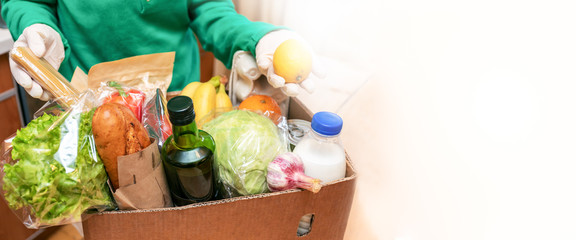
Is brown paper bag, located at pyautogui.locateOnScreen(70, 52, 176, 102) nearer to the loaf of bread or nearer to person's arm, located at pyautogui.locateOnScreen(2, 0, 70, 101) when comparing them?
person's arm, located at pyautogui.locateOnScreen(2, 0, 70, 101)

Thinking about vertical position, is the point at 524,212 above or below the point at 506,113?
below

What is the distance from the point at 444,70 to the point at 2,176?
0.76 m

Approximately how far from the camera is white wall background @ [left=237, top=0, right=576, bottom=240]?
584 millimetres

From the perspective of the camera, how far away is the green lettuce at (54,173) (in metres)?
0.42

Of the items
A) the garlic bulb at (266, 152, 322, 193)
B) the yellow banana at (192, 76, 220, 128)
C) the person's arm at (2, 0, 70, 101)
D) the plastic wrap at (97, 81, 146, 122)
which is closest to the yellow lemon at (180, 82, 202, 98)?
the yellow banana at (192, 76, 220, 128)

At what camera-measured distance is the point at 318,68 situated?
0.74 meters

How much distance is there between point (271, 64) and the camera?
0.71 meters

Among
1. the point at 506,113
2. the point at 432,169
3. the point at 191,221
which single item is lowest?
the point at 432,169

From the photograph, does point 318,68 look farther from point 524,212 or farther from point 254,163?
point 524,212

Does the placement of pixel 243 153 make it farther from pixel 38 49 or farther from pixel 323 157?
pixel 38 49

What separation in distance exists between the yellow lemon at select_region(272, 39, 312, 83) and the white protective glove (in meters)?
0.01

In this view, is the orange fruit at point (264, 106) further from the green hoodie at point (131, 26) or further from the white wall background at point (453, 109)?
the white wall background at point (453, 109)

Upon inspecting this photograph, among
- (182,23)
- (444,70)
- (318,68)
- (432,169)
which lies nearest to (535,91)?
(444,70)

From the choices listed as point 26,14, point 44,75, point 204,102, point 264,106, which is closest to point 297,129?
point 264,106
